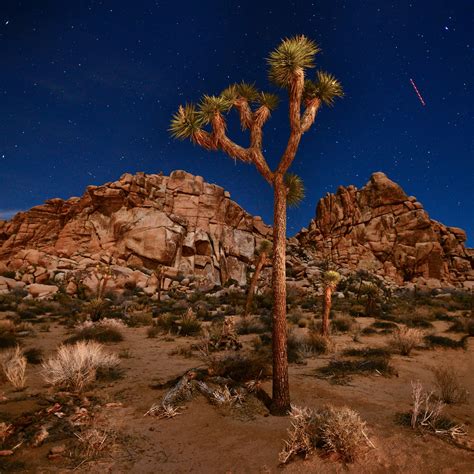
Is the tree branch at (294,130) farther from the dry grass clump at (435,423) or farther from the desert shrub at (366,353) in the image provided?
the desert shrub at (366,353)

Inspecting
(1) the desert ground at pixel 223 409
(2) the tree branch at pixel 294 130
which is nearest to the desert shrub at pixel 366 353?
(1) the desert ground at pixel 223 409

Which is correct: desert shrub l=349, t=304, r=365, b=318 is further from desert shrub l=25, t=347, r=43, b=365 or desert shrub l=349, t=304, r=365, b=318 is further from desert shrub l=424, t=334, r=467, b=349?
desert shrub l=25, t=347, r=43, b=365

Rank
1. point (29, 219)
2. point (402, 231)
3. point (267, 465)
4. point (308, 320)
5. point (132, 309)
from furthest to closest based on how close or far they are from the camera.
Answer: point (402, 231) → point (29, 219) → point (132, 309) → point (308, 320) → point (267, 465)

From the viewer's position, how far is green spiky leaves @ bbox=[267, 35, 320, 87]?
682 cm

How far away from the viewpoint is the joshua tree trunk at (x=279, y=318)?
5918mm

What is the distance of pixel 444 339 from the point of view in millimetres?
11828

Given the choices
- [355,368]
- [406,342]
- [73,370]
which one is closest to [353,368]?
[355,368]

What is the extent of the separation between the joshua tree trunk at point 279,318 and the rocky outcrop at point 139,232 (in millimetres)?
28808

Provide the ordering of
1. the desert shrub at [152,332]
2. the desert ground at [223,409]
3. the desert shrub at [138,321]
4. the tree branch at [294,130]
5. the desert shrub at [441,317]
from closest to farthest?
the desert ground at [223,409] < the tree branch at [294,130] < the desert shrub at [152,332] < the desert shrub at [138,321] < the desert shrub at [441,317]

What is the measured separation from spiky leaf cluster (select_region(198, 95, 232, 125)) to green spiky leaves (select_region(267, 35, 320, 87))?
114 cm

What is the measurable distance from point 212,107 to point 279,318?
4.77 m

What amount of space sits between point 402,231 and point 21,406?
47.3 metres

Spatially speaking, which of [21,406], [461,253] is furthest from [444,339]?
[461,253]

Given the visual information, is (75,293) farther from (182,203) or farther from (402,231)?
(402,231)
